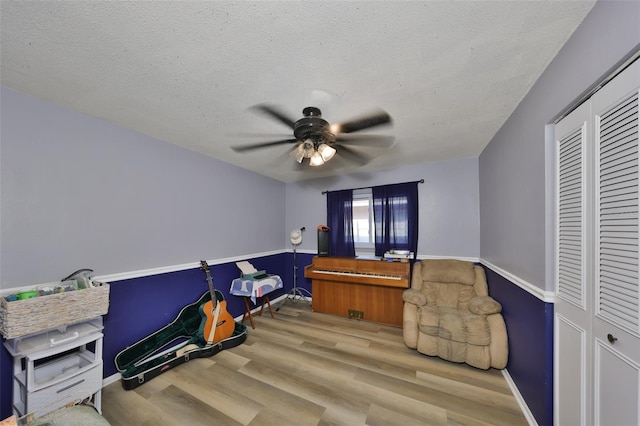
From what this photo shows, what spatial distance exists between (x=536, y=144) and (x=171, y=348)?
3953 millimetres

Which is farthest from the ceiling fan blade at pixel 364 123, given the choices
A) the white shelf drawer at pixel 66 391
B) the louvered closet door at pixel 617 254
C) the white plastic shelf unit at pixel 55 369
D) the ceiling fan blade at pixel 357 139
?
the white shelf drawer at pixel 66 391

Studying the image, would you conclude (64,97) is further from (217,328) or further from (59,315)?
(217,328)

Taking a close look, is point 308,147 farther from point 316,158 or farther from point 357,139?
point 357,139

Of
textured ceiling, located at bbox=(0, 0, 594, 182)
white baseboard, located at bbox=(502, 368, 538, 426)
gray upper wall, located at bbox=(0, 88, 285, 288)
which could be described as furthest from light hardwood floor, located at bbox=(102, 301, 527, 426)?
textured ceiling, located at bbox=(0, 0, 594, 182)

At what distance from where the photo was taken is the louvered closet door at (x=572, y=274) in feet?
3.69

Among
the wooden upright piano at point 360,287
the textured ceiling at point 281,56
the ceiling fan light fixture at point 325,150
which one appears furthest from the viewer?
the wooden upright piano at point 360,287

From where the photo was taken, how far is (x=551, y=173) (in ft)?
4.50

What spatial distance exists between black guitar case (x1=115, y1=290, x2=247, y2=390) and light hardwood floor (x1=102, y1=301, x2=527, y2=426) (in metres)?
0.08

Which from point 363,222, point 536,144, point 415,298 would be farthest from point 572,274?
point 363,222

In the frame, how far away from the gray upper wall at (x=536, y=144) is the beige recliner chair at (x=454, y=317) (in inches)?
16.4

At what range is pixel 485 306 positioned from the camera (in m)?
2.15

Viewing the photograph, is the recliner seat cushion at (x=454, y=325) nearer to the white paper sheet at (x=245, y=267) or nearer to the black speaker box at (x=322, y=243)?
the black speaker box at (x=322, y=243)

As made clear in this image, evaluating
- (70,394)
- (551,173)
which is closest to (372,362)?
(551,173)

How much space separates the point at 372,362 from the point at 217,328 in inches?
71.5
